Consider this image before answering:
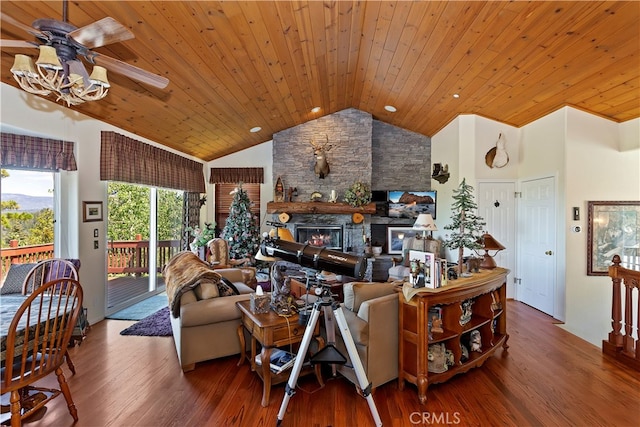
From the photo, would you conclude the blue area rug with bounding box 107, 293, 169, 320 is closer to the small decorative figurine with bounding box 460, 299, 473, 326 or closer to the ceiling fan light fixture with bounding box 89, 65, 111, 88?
the ceiling fan light fixture with bounding box 89, 65, 111, 88

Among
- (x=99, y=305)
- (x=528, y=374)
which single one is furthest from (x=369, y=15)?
(x=99, y=305)

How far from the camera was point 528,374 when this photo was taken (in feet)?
8.38

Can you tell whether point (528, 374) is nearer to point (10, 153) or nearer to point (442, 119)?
point (442, 119)

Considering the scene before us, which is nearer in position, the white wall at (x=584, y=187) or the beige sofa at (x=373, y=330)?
the beige sofa at (x=373, y=330)

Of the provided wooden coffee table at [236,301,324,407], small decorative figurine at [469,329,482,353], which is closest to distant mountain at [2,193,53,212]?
wooden coffee table at [236,301,324,407]

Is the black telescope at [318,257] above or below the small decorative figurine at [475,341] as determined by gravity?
above

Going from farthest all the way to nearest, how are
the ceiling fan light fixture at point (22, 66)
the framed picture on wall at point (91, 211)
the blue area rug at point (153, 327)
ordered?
the framed picture on wall at point (91, 211), the blue area rug at point (153, 327), the ceiling fan light fixture at point (22, 66)

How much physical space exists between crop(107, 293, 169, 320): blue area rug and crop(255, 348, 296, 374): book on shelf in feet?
7.44

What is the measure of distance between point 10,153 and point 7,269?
3.60 feet

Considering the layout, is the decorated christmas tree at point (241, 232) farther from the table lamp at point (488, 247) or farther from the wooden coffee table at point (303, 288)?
the table lamp at point (488, 247)

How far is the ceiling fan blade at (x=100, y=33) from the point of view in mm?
1617

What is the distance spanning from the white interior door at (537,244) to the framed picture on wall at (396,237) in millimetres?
1940

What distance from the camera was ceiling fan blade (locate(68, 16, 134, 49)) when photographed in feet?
5.30

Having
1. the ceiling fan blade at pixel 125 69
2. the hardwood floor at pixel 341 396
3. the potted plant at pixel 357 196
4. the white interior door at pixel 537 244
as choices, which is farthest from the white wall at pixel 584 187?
the ceiling fan blade at pixel 125 69
